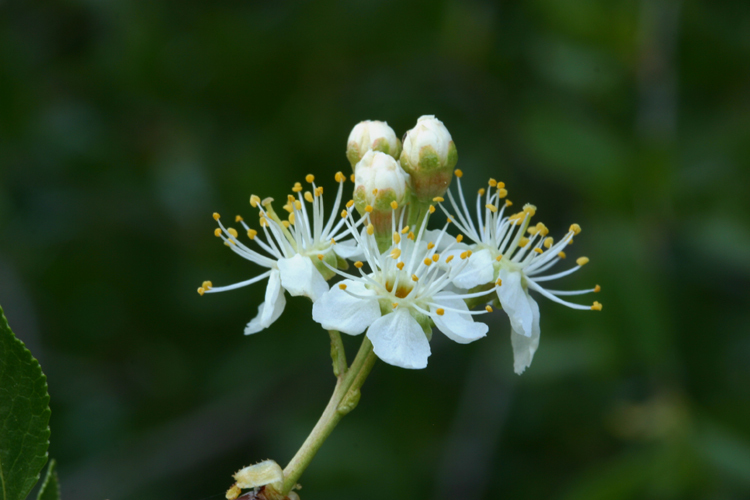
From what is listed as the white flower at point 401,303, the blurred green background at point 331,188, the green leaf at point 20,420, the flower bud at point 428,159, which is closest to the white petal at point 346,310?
the white flower at point 401,303

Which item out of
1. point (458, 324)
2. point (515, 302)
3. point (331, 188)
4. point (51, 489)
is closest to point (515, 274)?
point (515, 302)

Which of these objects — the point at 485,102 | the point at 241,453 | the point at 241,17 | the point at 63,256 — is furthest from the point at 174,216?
the point at 485,102

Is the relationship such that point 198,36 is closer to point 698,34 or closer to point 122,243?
point 122,243

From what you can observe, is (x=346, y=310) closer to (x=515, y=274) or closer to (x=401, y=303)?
(x=401, y=303)

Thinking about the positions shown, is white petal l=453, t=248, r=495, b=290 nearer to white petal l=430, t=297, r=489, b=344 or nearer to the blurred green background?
white petal l=430, t=297, r=489, b=344

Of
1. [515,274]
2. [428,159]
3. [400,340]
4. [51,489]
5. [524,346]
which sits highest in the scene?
[428,159]

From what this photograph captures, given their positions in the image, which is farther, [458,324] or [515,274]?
[515,274]

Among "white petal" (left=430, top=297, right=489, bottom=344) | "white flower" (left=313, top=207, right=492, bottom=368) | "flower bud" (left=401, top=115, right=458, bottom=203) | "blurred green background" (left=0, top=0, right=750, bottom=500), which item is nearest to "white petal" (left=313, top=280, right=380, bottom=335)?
"white flower" (left=313, top=207, right=492, bottom=368)
